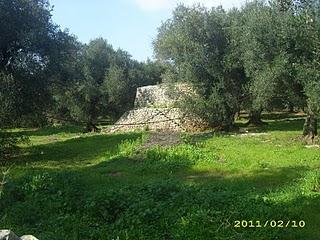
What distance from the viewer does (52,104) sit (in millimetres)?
23922

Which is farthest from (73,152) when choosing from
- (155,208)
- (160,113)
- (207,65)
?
(155,208)

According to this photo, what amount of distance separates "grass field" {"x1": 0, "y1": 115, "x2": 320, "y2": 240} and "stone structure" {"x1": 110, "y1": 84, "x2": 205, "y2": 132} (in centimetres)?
1415

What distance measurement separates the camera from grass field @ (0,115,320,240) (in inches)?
327

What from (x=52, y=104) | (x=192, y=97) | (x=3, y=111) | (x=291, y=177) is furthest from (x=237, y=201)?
(x=192, y=97)

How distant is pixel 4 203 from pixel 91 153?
1142 centimetres

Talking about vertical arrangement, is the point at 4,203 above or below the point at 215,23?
below

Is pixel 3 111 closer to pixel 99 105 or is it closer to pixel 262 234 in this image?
pixel 262 234

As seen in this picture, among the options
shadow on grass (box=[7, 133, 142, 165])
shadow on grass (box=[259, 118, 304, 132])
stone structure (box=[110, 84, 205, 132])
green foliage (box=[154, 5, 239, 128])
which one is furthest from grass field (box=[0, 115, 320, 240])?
stone structure (box=[110, 84, 205, 132])

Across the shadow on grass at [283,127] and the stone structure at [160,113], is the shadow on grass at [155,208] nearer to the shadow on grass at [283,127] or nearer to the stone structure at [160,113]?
the shadow on grass at [283,127]

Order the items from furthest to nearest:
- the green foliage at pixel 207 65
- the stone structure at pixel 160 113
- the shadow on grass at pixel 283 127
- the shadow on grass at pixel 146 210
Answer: the stone structure at pixel 160 113
the shadow on grass at pixel 283 127
the green foliage at pixel 207 65
the shadow on grass at pixel 146 210

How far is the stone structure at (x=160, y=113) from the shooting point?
31750 millimetres

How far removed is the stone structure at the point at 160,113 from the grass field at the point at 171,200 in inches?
557

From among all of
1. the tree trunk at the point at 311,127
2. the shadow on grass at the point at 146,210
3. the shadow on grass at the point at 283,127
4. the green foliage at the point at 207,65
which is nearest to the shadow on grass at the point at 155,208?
the shadow on grass at the point at 146,210

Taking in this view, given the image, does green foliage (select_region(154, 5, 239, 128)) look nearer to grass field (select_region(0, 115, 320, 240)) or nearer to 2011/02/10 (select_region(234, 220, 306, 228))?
grass field (select_region(0, 115, 320, 240))
